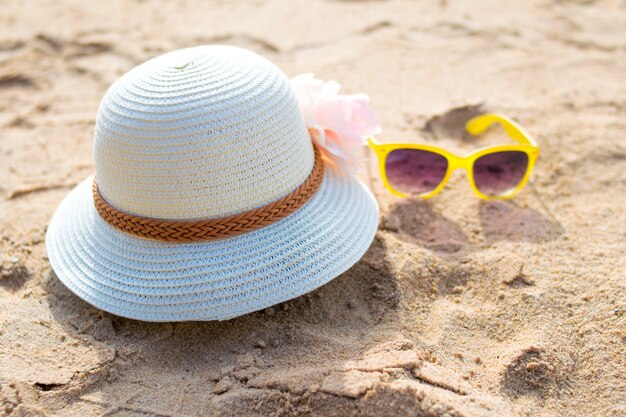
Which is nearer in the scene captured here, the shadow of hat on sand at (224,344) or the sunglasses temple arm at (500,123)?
the shadow of hat on sand at (224,344)

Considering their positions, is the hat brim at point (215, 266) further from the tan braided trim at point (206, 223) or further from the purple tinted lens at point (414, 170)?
the purple tinted lens at point (414, 170)

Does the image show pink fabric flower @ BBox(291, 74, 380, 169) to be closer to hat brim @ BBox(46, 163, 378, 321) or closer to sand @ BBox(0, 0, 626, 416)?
hat brim @ BBox(46, 163, 378, 321)

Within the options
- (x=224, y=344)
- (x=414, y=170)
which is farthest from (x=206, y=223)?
(x=414, y=170)

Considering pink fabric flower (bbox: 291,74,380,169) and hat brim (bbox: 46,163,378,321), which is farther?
pink fabric flower (bbox: 291,74,380,169)

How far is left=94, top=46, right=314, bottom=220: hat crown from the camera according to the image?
6.04ft

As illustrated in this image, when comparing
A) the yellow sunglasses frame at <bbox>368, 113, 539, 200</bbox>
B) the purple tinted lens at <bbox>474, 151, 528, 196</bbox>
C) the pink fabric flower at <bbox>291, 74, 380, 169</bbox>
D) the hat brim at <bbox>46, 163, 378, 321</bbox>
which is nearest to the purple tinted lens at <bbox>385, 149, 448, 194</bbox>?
the yellow sunglasses frame at <bbox>368, 113, 539, 200</bbox>

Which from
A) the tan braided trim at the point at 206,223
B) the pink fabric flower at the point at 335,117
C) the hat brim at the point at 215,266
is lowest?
the hat brim at the point at 215,266

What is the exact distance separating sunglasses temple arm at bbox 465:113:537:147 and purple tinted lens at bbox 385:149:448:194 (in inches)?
14.0

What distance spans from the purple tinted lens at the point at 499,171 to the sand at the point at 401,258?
0.08 metres

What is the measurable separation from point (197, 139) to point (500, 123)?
1610 millimetres

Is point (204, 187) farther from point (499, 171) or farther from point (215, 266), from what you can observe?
point (499, 171)

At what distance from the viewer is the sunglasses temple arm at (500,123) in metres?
2.64

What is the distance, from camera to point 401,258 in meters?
2.23

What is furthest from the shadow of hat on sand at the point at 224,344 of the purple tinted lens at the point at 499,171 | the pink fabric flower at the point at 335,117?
the purple tinted lens at the point at 499,171
